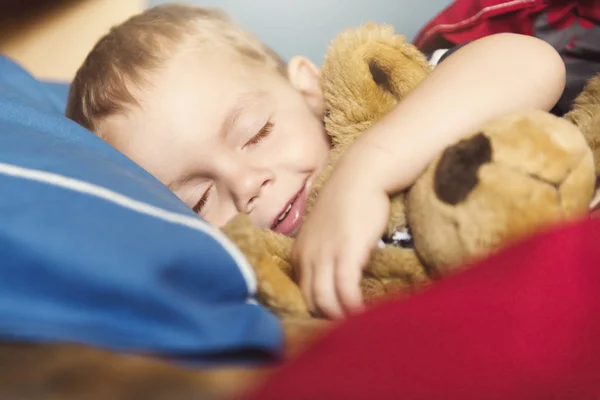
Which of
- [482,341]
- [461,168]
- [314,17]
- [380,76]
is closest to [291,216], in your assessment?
[380,76]

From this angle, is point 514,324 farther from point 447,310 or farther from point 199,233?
point 199,233

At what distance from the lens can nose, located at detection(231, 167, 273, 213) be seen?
29.5 inches

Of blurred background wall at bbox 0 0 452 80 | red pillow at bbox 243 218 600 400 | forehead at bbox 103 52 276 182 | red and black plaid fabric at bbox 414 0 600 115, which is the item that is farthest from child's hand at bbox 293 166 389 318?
blurred background wall at bbox 0 0 452 80

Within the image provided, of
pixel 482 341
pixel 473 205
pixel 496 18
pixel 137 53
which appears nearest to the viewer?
pixel 482 341

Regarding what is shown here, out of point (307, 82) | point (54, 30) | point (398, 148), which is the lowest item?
point (54, 30)

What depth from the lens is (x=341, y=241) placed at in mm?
536

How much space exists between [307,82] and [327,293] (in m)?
0.56

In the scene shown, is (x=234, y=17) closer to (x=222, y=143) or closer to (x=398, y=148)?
(x=222, y=143)

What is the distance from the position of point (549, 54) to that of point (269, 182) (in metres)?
0.37

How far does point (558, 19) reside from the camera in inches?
36.1

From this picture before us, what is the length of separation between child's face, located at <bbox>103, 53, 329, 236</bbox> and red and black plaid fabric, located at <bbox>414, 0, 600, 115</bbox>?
1.24 ft

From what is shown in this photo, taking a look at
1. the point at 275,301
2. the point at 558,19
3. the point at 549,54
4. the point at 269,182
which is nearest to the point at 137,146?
the point at 269,182

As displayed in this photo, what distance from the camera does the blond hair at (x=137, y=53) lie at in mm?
844

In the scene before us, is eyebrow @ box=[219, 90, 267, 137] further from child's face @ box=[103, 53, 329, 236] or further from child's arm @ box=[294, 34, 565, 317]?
child's arm @ box=[294, 34, 565, 317]
